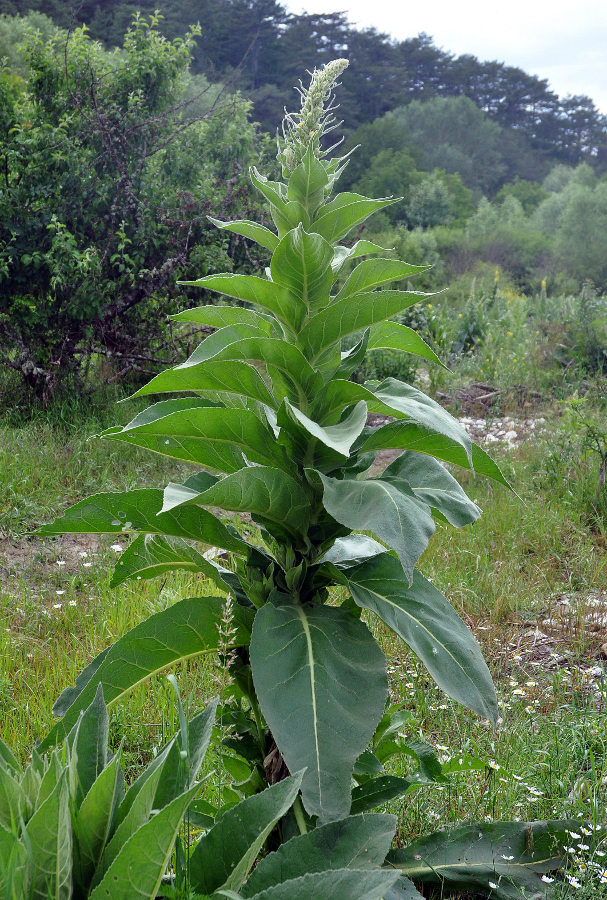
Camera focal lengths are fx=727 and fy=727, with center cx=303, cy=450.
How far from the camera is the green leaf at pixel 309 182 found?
1.46 m

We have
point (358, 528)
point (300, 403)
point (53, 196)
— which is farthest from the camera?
point (53, 196)

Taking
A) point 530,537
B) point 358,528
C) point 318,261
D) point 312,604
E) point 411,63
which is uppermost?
point 411,63

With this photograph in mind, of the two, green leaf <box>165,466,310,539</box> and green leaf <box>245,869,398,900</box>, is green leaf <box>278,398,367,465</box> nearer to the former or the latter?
green leaf <box>165,466,310,539</box>

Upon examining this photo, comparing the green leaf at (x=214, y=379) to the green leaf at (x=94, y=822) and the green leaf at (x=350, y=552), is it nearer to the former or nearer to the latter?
the green leaf at (x=350, y=552)

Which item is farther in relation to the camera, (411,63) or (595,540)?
(411,63)

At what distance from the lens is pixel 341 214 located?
4.94ft

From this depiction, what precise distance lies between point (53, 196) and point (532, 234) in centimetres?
2937

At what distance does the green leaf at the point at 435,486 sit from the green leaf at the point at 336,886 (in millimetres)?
652

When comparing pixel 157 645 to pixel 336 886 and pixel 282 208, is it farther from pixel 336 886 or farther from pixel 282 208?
pixel 282 208

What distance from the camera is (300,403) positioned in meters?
1.51

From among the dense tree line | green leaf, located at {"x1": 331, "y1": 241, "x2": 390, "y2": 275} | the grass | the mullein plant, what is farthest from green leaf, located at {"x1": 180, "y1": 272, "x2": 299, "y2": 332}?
the dense tree line

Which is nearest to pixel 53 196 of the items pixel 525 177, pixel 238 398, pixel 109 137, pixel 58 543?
pixel 109 137

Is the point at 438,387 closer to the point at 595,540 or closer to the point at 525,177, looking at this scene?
the point at 595,540

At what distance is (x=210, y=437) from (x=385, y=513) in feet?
1.28
